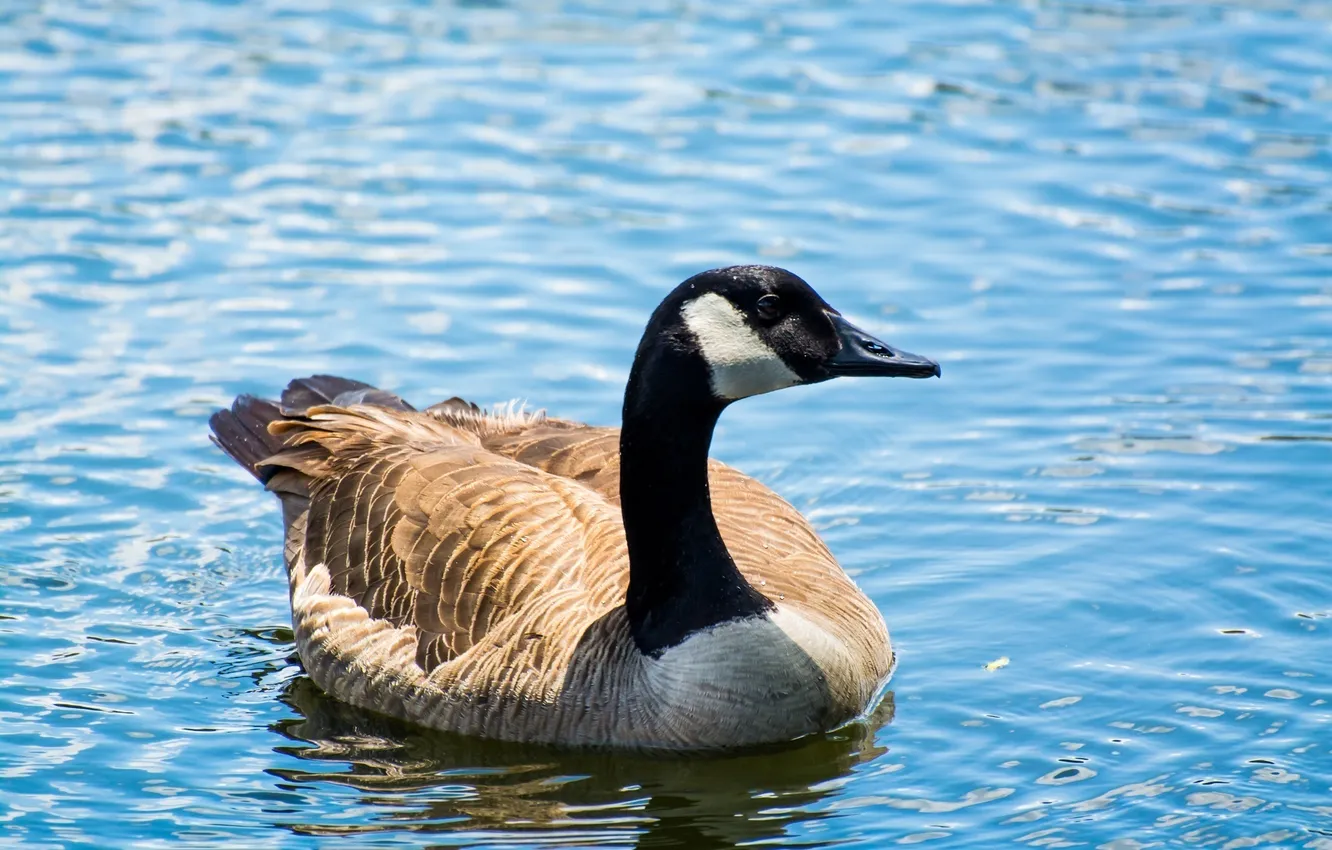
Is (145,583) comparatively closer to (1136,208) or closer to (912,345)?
(912,345)

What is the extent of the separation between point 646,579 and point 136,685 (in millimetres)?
2776

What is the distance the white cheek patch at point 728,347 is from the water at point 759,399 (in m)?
1.80

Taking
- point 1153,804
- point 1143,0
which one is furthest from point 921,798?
point 1143,0

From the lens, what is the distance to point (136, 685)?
394 inches

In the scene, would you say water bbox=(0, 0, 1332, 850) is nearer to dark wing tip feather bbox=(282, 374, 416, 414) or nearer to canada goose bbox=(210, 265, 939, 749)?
canada goose bbox=(210, 265, 939, 749)

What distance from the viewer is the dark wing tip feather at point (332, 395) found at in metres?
11.3

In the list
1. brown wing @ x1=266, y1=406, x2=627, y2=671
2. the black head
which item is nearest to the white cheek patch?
the black head

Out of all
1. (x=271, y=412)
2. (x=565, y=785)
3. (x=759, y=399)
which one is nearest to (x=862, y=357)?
(x=565, y=785)

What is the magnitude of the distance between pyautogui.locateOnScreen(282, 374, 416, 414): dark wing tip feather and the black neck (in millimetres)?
2521

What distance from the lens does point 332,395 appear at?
37.5 ft

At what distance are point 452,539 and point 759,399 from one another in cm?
438

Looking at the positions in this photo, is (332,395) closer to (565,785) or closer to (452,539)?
(452,539)

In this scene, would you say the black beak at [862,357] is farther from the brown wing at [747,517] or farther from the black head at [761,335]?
the brown wing at [747,517]

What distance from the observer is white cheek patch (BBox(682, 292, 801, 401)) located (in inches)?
346
